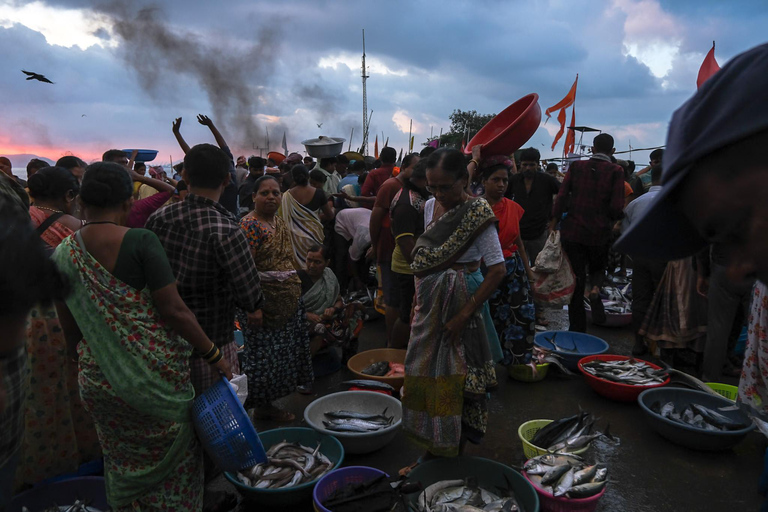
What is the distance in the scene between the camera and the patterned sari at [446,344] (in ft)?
9.95

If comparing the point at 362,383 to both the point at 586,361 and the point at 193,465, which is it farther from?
the point at 586,361

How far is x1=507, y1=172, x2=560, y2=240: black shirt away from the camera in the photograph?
270 inches

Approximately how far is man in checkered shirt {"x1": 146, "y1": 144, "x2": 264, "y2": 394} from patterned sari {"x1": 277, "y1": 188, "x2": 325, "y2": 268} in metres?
2.66

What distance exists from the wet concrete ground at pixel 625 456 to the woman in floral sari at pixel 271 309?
0.44 metres

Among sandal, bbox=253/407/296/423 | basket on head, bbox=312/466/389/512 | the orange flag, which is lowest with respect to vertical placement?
sandal, bbox=253/407/296/423

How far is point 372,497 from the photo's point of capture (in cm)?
284

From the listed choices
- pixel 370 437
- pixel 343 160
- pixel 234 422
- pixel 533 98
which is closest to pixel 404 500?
pixel 370 437

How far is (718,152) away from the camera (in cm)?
68

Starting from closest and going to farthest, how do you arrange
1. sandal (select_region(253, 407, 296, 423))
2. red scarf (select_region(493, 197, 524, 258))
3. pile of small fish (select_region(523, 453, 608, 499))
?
pile of small fish (select_region(523, 453, 608, 499))
sandal (select_region(253, 407, 296, 423))
red scarf (select_region(493, 197, 524, 258))

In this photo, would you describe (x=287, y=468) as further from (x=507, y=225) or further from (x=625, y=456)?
(x=507, y=225)

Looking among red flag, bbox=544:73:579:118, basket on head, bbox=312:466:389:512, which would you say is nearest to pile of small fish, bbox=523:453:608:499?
basket on head, bbox=312:466:389:512

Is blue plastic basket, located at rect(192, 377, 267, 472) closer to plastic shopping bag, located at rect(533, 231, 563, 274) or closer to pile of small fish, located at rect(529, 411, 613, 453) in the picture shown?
pile of small fish, located at rect(529, 411, 613, 453)

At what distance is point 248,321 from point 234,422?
157 cm

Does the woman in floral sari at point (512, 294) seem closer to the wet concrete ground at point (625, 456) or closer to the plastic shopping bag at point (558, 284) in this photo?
the wet concrete ground at point (625, 456)
